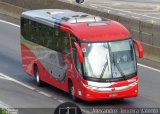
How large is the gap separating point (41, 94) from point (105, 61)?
3717mm

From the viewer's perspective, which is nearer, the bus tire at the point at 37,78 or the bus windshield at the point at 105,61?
the bus windshield at the point at 105,61

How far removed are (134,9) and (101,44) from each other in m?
28.4

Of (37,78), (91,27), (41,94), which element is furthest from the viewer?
(37,78)

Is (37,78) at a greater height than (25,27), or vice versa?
(25,27)

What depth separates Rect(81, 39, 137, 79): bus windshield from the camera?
23938 millimetres

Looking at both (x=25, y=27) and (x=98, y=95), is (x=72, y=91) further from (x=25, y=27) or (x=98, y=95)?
(x=25, y=27)

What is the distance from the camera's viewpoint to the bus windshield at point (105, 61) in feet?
78.5

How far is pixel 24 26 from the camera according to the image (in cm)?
2952

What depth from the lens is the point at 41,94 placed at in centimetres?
2669

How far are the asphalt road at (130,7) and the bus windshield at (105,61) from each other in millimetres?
23053

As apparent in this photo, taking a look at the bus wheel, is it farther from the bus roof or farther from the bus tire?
the bus tire

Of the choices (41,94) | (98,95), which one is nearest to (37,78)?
(41,94)

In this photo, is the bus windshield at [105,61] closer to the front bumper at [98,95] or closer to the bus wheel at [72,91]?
the front bumper at [98,95]

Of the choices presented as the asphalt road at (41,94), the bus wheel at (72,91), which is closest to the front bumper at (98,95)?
the asphalt road at (41,94)
